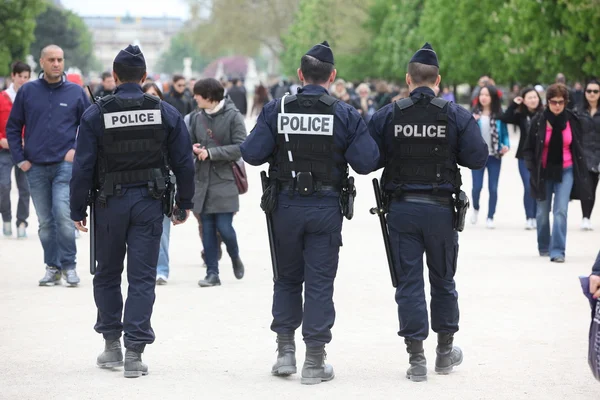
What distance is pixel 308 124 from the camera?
7.27 metres

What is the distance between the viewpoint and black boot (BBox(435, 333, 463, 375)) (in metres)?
7.53

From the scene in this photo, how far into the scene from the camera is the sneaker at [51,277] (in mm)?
11008

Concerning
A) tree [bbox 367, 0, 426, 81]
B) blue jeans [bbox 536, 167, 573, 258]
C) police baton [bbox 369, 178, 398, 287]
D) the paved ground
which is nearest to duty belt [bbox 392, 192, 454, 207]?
police baton [bbox 369, 178, 398, 287]

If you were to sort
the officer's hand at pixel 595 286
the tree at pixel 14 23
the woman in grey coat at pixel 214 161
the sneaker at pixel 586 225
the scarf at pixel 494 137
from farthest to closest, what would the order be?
the tree at pixel 14 23
the scarf at pixel 494 137
the sneaker at pixel 586 225
the woman in grey coat at pixel 214 161
the officer's hand at pixel 595 286

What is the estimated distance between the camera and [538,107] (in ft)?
49.0

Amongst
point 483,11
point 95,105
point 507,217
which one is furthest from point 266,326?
point 483,11

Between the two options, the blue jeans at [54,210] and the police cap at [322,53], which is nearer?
the police cap at [322,53]

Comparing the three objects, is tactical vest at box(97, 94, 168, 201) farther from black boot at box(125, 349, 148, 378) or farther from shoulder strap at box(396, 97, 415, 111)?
shoulder strap at box(396, 97, 415, 111)

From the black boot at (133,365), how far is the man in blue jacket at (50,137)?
3.56m

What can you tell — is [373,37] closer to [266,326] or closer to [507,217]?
[507,217]

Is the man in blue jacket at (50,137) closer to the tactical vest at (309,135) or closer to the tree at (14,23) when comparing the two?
the tactical vest at (309,135)

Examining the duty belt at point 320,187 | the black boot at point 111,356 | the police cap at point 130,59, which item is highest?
the police cap at point 130,59

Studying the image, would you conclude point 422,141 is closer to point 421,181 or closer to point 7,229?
point 421,181

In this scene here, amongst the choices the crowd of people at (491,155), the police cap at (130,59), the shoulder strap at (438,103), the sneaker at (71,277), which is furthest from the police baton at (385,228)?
the sneaker at (71,277)
